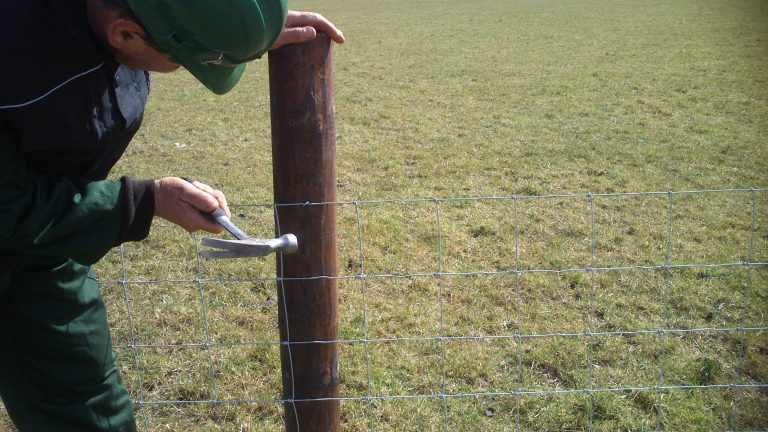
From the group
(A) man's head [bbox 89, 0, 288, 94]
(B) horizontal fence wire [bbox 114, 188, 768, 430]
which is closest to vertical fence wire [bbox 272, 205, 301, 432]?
(B) horizontal fence wire [bbox 114, 188, 768, 430]

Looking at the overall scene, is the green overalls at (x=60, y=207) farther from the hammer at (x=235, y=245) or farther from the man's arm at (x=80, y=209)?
the hammer at (x=235, y=245)

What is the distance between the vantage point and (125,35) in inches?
66.8

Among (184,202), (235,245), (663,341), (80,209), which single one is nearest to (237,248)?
(235,245)

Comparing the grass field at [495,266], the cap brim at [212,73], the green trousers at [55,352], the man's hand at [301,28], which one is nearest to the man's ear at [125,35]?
the cap brim at [212,73]

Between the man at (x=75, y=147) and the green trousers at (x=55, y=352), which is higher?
the man at (x=75, y=147)

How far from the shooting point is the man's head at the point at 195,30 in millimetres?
1548

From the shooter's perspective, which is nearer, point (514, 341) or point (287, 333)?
point (287, 333)

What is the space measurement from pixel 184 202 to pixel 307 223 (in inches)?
20.5

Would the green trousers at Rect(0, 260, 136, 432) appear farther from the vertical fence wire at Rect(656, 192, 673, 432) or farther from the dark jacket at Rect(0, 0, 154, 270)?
the vertical fence wire at Rect(656, 192, 673, 432)

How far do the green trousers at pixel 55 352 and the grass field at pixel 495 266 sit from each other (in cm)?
72

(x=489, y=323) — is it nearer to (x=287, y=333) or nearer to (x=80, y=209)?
(x=287, y=333)

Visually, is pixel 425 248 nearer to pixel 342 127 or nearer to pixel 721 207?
pixel 721 207

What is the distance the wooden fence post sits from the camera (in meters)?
2.18

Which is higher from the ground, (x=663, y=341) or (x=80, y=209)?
(x=80, y=209)
